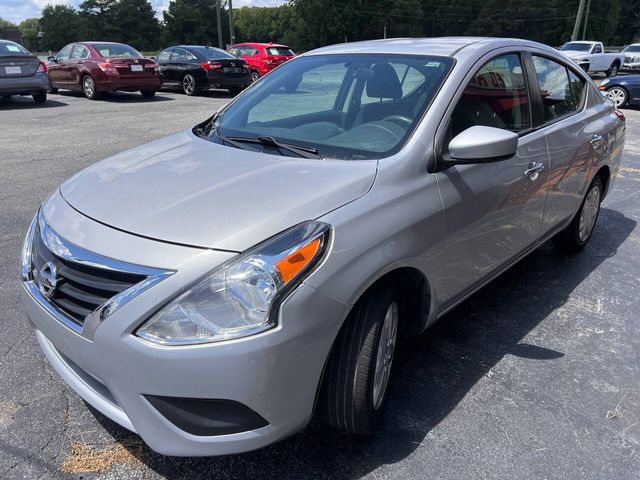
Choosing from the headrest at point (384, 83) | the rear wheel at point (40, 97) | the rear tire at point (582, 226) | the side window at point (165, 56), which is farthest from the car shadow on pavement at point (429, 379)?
the side window at point (165, 56)

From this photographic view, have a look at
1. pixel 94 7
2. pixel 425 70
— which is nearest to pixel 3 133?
pixel 425 70

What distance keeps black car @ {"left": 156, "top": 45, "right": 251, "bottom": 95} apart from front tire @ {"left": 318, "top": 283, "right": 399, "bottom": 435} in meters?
15.5

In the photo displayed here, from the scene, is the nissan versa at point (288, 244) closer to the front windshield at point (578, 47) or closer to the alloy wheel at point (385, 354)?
the alloy wheel at point (385, 354)

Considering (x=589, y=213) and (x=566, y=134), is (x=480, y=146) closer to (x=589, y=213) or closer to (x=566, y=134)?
(x=566, y=134)

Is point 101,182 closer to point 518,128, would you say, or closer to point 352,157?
point 352,157

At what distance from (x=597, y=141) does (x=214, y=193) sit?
326 centimetres

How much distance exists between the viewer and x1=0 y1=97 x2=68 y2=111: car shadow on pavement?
43.9 feet

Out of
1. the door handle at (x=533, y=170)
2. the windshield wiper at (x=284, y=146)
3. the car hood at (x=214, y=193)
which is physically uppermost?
the windshield wiper at (x=284, y=146)

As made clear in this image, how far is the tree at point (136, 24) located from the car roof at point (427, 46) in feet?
264

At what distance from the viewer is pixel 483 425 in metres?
2.51

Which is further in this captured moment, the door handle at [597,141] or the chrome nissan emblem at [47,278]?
the door handle at [597,141]

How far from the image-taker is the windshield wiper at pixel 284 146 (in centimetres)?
262

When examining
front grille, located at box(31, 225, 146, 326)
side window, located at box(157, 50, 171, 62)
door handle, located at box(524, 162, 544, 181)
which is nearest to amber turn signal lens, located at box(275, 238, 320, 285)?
front grille, located at box(31, 225, 146, 326)

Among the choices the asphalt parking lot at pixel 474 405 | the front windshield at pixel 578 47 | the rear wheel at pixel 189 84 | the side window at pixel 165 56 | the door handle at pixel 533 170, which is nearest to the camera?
the asphalt parking lot at pixel 474 405
